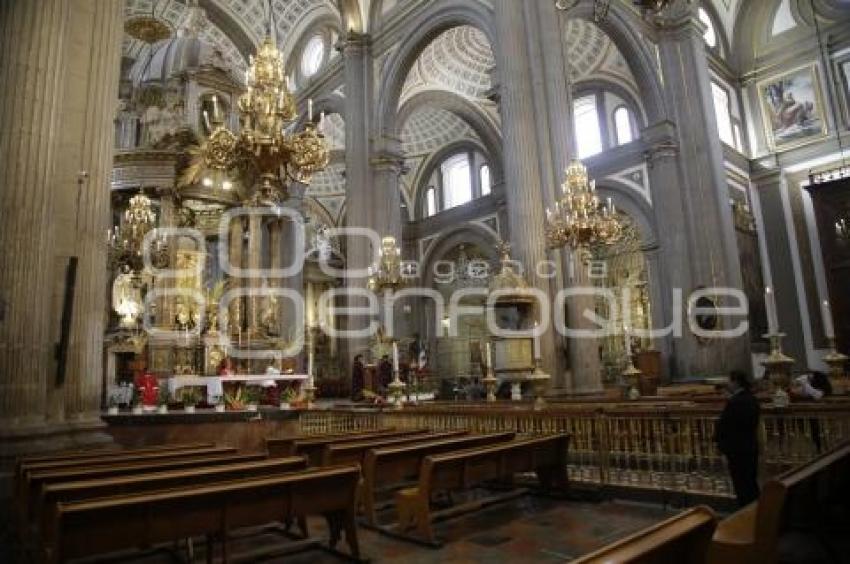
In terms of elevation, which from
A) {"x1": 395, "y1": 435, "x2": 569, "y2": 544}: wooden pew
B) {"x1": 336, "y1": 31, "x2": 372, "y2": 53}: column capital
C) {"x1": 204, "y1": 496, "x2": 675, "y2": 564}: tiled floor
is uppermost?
{"x1": 336, "y1": 31, "x2": 372, "y2": 53}: column capital

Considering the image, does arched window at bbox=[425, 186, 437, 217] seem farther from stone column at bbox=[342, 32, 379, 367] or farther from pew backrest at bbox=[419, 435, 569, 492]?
pew backrest at bbox=[419, 435, 569, 492]

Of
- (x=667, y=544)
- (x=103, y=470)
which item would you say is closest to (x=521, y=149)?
(x=103, y=470)

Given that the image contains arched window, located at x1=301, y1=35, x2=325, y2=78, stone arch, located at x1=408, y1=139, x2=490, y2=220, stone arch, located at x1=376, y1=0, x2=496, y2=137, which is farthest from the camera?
stone arch, located at x1=408, y1=139, x2=490, y2=220

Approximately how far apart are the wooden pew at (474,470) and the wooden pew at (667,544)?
2111mm

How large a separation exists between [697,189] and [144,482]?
1628 centimetres

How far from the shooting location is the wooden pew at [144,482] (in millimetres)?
2781

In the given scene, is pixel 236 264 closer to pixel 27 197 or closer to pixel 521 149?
pixel 521 149

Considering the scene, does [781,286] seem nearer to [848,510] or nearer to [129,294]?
[848,510]

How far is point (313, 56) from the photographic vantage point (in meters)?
21.1

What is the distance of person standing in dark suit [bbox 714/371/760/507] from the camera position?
160 inches

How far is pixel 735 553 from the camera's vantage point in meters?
2.01

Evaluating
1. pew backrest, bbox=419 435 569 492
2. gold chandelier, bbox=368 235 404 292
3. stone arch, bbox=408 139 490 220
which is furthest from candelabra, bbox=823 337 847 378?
stone arch, bbox=408 139 490 220

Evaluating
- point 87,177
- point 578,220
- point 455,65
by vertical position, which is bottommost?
point 87,177

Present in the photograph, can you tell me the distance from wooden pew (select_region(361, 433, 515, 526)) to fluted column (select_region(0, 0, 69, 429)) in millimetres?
3312
